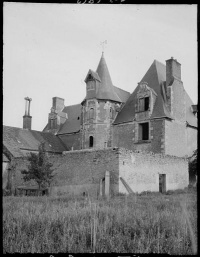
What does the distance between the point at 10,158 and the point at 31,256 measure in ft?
69.9

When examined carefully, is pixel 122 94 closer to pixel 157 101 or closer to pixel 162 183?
pixel 157 101

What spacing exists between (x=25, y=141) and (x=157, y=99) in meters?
13.3

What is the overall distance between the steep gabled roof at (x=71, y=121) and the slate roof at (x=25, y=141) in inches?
67.2

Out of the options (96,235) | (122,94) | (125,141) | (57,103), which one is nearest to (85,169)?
(125,141)

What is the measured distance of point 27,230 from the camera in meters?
5.92

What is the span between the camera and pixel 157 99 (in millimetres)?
24875

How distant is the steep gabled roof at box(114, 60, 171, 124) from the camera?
24203mm

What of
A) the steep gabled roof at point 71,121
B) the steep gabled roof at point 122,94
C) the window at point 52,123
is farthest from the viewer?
the window at point 52,123

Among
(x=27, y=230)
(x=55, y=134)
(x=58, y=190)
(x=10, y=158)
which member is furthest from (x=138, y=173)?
(x=55, y=134)

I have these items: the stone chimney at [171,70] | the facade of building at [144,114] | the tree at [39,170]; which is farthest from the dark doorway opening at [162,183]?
the stone chimney at [171,70]

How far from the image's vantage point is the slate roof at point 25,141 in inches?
1031

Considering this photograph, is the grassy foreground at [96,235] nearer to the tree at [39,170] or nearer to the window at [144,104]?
the tree at [39,170]

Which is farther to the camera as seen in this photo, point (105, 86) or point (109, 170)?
point (105, 86)


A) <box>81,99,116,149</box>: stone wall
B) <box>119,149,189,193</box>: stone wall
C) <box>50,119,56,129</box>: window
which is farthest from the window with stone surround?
<box>50,119,56,129</box>: window
